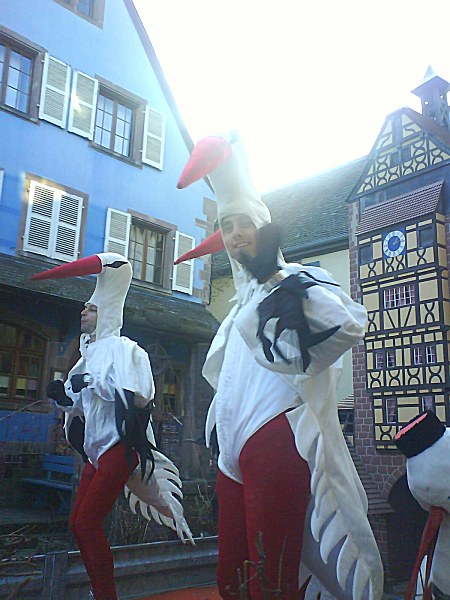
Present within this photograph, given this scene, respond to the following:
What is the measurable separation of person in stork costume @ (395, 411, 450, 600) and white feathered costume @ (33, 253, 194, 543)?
1348mm

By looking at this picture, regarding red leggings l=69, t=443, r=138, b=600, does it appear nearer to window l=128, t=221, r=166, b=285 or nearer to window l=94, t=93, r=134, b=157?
window l=128, t=221, r=166, b=285

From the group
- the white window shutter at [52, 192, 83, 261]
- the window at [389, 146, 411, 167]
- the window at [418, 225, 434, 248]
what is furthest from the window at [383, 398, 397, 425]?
the white window shutter at [52, 192, 83, 261]

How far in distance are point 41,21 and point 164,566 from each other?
341 inches

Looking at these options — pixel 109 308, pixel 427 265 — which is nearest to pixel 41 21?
pixel 427 265

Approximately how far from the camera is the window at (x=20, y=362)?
8359mm

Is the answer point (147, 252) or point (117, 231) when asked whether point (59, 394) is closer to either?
point (117, 231)

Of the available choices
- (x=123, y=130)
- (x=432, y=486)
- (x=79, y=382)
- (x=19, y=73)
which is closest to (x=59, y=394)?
(x=79, y=382)

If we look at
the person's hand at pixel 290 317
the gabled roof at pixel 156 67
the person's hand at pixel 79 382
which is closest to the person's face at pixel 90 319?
the person's hand at pixel 79 382

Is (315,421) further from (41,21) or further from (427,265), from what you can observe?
(41,21)

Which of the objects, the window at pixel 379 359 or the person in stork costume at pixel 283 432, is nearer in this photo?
the person in stork costume at pixel 283 432

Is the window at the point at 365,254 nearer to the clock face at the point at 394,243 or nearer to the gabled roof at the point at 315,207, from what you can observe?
the clock face at the point at 394,243

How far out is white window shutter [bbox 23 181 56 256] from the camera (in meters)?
8.82

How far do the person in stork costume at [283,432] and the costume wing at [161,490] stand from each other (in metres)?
1.40

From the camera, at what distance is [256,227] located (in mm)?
2068
